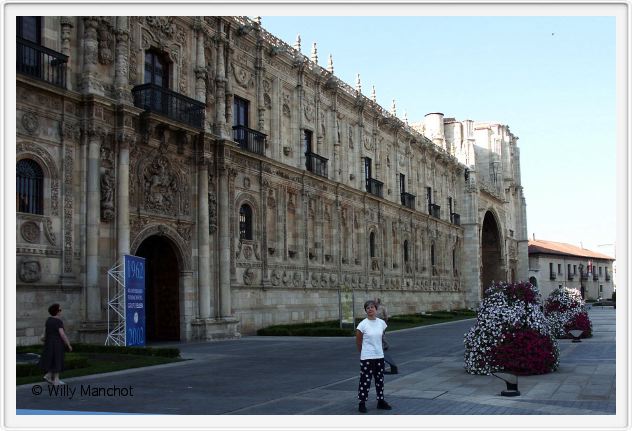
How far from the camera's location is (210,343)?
1061 inches

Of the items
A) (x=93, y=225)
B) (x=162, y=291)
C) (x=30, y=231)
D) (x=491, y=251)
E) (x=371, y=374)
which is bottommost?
(x=371, y=374)

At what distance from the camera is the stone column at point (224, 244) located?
2961 cm

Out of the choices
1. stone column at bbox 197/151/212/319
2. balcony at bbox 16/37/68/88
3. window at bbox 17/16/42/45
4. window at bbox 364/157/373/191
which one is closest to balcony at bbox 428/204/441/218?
window at bbox 364/157/373/191

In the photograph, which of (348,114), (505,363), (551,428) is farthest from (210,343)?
(348,114)

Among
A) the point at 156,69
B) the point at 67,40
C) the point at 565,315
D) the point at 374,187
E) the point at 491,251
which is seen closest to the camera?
the point at 67,40

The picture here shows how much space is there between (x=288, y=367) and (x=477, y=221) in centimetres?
A: 5356

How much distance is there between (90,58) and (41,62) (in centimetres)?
190

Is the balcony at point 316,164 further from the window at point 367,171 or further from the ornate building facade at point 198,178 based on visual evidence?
the window at point 367,171

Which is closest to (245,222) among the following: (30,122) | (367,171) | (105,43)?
(105,43)

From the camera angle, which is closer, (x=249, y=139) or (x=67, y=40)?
(x=67, y=40)

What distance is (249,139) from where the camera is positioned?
33062 mm

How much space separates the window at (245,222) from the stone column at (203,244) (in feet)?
11.5

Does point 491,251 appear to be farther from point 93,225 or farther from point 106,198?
point 93,225

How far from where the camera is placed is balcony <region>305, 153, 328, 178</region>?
128 ft
